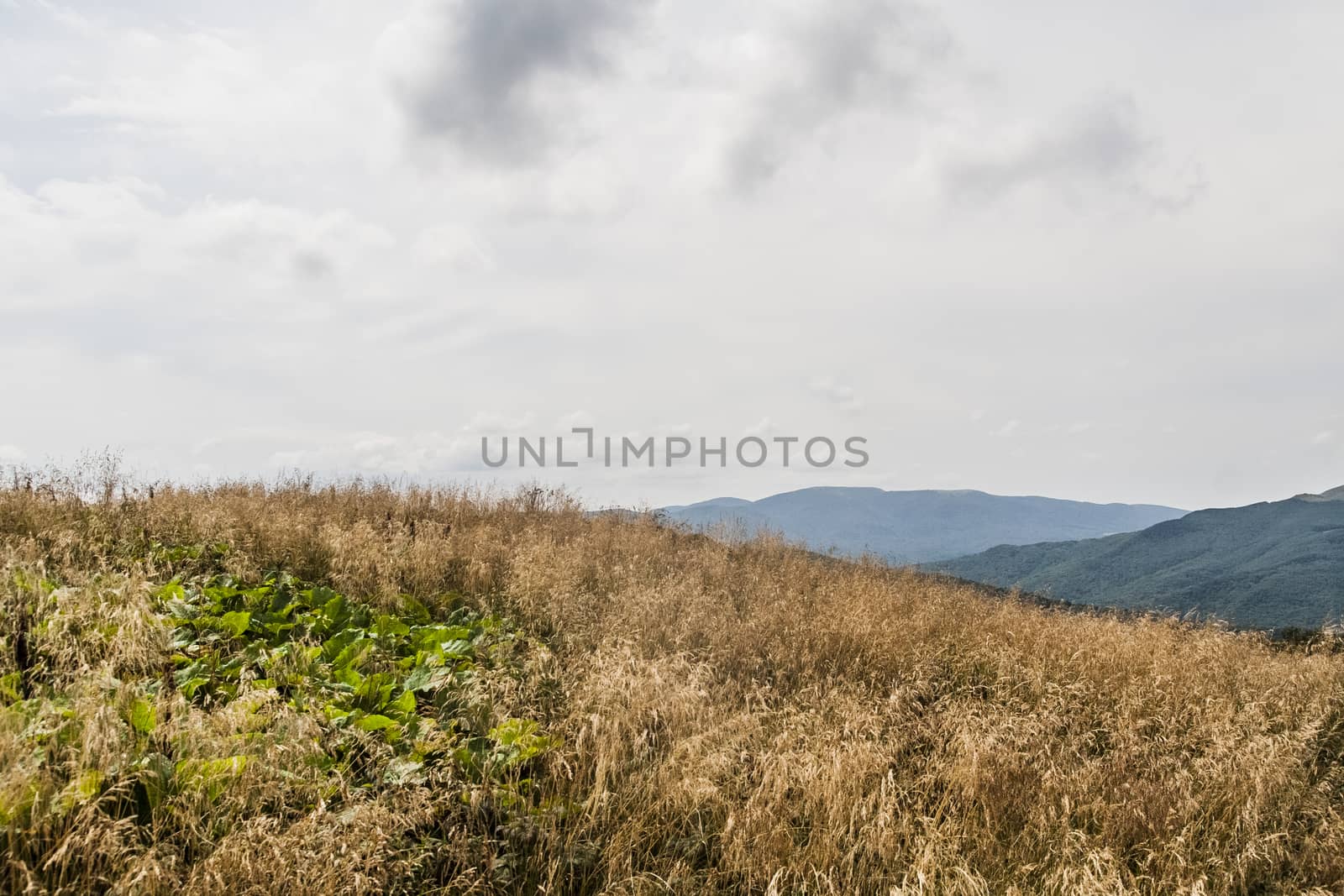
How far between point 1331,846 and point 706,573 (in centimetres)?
672

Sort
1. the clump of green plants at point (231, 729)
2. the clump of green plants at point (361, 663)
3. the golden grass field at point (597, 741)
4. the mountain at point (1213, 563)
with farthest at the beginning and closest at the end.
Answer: the mountain at point (1213, 563) < the clump of green plants at point (361, 663) < the golden grass field at point (597, 741) < the clump of green plants at point (231, 729)

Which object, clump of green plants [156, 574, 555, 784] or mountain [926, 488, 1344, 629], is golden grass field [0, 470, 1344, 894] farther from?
mountain [926, 488, 1344, 629]

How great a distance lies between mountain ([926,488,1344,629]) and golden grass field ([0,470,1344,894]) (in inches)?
3782

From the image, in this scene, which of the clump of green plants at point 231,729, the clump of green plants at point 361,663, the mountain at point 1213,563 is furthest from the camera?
the mountain at point 1213,563

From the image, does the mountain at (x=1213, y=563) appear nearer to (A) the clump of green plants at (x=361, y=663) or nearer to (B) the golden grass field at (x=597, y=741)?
(B) the golden grass field at (x=597, y=741)

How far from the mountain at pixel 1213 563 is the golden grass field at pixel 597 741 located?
96.1 m

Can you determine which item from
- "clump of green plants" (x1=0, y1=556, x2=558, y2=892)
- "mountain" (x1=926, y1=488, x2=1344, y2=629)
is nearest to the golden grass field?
"clump of green plants" (x1=0, y1=556, x2=558, y2=892)

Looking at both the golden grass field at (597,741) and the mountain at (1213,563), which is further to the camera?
the mountain at (1213,563)

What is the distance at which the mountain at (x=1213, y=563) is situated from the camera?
319 feet

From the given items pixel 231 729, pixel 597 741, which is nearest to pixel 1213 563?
pixel 597 741

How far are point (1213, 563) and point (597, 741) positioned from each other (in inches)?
8026

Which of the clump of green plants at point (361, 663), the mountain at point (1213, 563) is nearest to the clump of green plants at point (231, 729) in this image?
the clump of green plants at point (361, 663)

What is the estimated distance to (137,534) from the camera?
263 inches

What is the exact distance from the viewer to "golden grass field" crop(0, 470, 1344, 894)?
2.81m
